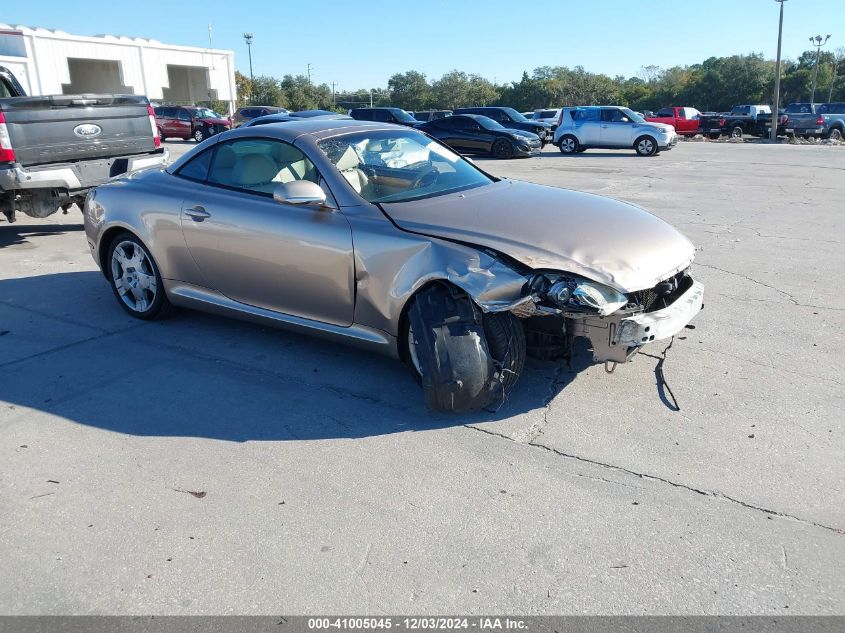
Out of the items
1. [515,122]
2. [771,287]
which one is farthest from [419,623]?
[515,122]

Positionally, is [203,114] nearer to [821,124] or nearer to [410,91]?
[821,124]

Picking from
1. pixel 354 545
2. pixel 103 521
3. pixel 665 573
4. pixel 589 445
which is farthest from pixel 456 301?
pixel 103 521

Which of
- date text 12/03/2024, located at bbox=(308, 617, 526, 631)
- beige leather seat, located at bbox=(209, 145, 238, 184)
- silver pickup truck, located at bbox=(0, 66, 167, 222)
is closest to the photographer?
date text 12/03/2024, located at bbox=(308, 617, 526, 631)

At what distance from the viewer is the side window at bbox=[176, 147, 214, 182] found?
17.3ft

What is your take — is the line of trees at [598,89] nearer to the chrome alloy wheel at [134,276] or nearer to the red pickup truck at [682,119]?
the red pickup truck at [682,119]

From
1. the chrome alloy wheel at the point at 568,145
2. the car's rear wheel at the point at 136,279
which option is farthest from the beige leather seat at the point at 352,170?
the chrome alloy wheel at the point at 568,145

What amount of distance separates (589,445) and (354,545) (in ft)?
4.63

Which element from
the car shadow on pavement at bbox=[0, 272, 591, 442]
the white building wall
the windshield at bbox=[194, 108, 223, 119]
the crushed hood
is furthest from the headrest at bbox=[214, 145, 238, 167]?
the white building wall

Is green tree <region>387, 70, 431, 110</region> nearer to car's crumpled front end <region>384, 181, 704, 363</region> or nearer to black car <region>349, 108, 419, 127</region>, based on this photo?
black car <region>349, 108, 419, 127</region>

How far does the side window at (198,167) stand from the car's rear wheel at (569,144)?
21854 millimetres

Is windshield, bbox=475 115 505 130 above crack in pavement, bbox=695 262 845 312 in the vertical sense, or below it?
above

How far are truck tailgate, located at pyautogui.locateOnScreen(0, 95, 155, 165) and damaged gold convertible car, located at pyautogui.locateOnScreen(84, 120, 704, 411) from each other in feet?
9.26

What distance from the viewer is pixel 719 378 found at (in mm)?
4480

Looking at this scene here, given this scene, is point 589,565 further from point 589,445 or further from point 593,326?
point 593,326
